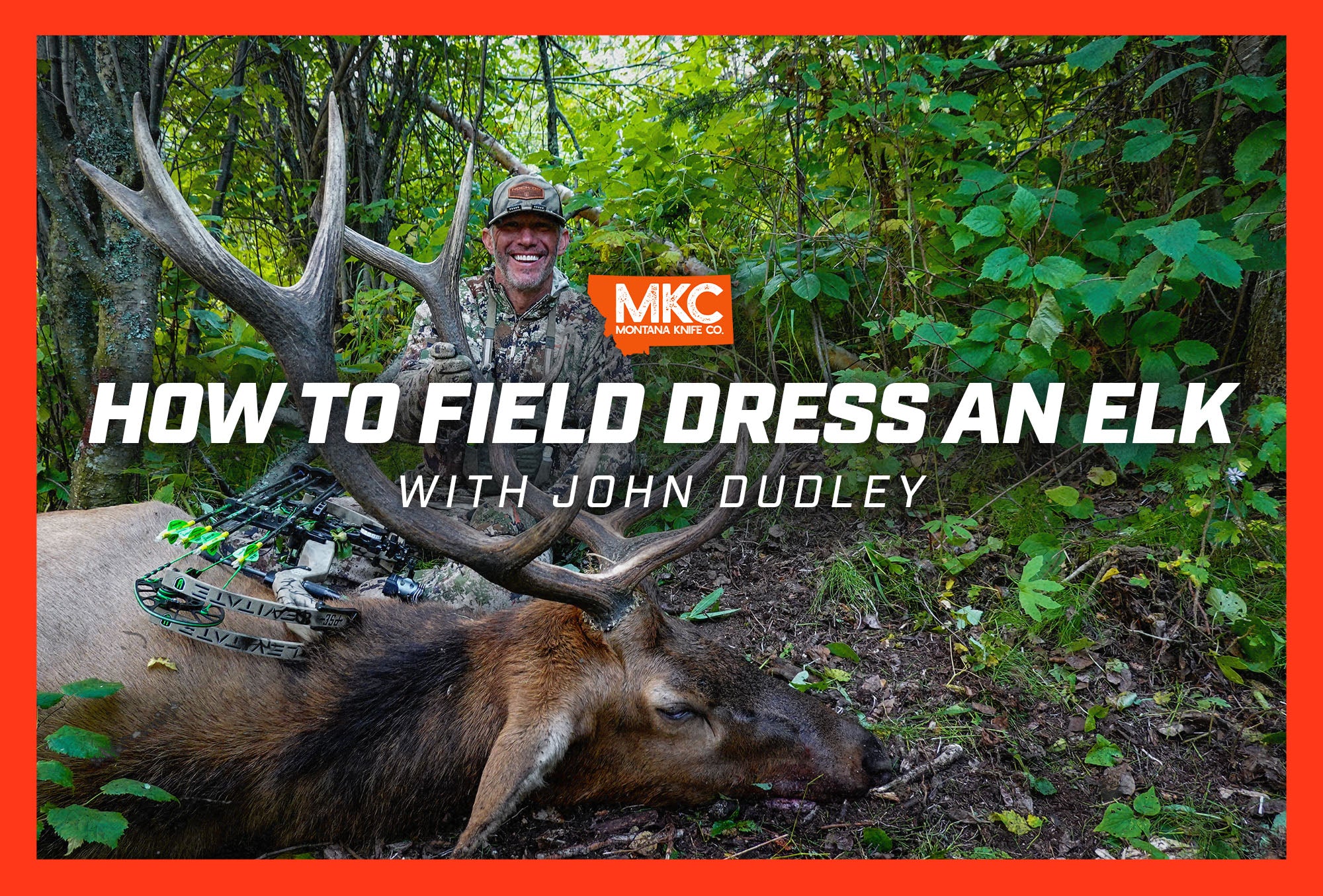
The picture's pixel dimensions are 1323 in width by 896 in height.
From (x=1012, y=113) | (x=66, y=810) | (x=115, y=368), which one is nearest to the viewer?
(x=66, y=810)

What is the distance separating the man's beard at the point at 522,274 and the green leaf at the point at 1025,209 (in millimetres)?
2634

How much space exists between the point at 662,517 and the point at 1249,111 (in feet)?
10.8

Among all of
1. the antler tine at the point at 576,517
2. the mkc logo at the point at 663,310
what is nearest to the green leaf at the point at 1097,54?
the mkc logo at the point at 663,310

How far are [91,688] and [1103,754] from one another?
135 inches

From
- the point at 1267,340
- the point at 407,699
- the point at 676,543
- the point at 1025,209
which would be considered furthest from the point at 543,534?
the point at 1267,340

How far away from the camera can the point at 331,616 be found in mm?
3178

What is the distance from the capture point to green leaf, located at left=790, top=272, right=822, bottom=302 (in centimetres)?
422

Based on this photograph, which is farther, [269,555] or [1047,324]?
[269,555]

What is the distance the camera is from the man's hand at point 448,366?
3.47 meters

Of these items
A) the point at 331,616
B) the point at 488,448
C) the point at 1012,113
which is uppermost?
the point at 1012,113

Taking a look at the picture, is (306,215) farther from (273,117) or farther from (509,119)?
(509,119)

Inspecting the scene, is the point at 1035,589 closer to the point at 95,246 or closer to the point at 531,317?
the point at 531,317

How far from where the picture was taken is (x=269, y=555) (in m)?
3.74

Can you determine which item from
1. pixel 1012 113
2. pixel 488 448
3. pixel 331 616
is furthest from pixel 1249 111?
pixel 331 616
